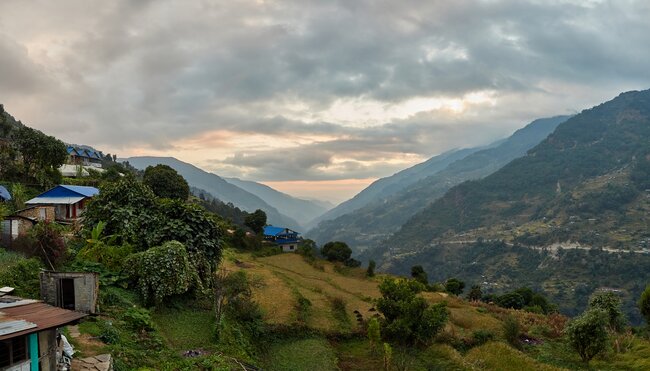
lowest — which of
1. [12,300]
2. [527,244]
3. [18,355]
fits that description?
[527,244]

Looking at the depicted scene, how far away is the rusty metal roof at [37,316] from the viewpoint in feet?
26.9

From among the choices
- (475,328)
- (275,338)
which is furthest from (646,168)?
(275,338)

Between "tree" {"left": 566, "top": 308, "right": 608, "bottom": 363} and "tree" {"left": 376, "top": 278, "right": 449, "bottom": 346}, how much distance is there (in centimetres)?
600

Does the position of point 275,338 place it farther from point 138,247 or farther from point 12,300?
point 12,300

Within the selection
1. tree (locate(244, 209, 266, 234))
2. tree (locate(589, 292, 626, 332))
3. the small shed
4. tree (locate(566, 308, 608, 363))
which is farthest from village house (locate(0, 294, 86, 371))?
tree (locate(244, 209, 266, 234))

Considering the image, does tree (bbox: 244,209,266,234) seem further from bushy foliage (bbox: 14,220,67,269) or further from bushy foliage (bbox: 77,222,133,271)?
bushy foliage (bbox: 14,220,67,269)

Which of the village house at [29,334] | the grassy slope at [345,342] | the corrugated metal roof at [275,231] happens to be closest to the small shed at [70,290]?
the grassy slope at [345,342]

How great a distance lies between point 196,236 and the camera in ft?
71.0

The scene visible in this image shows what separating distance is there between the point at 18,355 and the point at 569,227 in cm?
13722

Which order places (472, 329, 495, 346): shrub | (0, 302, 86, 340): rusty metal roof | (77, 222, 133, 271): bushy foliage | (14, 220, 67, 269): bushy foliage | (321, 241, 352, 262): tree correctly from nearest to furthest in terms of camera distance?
(0, 302, 86, 340): rusty metal roof < (14, 220, 67, 269): bushy foliage < (77, 222, 133, 271): bushy foliage < (472, 329, 495, 346): shrub < (321, 241, 352, 262): tree

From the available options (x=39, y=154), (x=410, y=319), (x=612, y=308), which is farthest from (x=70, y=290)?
(x=39, y=154)

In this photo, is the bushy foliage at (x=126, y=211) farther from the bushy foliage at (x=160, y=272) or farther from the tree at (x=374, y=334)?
the tree at (x=374, y=334)

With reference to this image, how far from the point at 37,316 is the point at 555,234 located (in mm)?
130902

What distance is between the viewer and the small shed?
42.7ft
